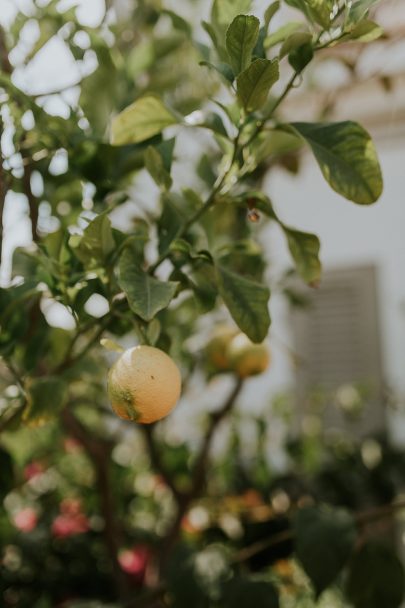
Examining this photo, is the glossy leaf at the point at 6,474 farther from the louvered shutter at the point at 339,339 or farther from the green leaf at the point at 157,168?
the louvered shutter at the point at 339,339

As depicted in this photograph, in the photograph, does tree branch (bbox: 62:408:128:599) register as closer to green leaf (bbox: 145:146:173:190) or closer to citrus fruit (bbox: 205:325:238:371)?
citrus fruit (bbox: 205:325:238:371)

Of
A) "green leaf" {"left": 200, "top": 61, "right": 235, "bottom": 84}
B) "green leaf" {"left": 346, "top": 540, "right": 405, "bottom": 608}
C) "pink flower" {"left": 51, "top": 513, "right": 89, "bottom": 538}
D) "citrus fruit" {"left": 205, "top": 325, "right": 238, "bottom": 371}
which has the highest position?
"green leaf" {"left": 200, "top": 61, "right": 235, "bottom": 84}

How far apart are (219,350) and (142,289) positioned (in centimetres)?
45

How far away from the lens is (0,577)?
0.82 m

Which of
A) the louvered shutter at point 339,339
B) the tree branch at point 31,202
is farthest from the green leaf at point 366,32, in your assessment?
the louvered shutter at point 339,339

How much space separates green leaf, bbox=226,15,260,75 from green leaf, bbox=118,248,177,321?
0.18m

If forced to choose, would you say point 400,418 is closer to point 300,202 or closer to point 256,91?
point 300,202

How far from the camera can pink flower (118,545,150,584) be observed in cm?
121

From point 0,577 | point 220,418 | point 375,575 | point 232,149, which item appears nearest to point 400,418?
point 220,418

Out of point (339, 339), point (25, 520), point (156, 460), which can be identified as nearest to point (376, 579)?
point (156, 460)

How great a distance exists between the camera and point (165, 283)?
0.50 metres

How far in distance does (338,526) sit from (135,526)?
0.77 metres

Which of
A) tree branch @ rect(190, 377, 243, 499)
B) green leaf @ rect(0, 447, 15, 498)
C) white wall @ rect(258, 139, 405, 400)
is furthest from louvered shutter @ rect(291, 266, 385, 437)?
green leaf @ rect(0, 447, 15, 498)

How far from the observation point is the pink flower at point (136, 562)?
3.97 ft
